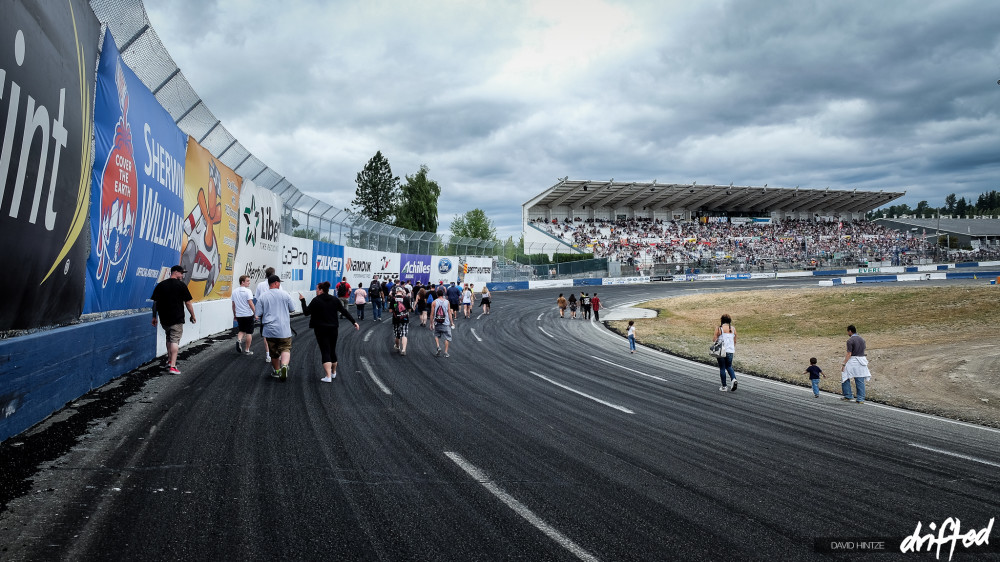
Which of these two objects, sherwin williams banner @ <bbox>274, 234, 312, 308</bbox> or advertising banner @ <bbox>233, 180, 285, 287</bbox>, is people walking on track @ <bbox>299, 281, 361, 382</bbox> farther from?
sherwin williams banner @ <bbox>274, 234, 312, 308</bbox>

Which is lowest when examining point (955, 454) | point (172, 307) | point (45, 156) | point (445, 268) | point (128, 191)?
point (955, 454)

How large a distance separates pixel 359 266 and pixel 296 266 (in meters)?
8.39

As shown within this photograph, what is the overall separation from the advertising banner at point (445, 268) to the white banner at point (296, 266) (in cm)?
1837

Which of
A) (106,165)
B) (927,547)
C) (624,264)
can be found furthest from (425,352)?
(624,264)

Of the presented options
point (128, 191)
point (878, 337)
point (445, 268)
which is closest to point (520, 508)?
point (128, 191)

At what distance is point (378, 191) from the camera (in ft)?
244

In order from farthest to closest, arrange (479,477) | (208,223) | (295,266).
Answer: (295,266) → (208,223) → (479,477)

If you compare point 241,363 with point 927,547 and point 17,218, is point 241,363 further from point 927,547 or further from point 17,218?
point 927,547

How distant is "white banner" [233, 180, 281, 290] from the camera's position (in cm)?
1784

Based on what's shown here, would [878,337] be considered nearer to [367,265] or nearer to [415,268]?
[367,265]

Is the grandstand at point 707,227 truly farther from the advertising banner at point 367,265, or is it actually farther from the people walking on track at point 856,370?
the people walking on track at point 856,370

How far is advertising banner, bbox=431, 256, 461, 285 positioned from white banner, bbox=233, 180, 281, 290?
72.3 feet

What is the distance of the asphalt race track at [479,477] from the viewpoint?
3.66 metres

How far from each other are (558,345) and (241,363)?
10485mm
